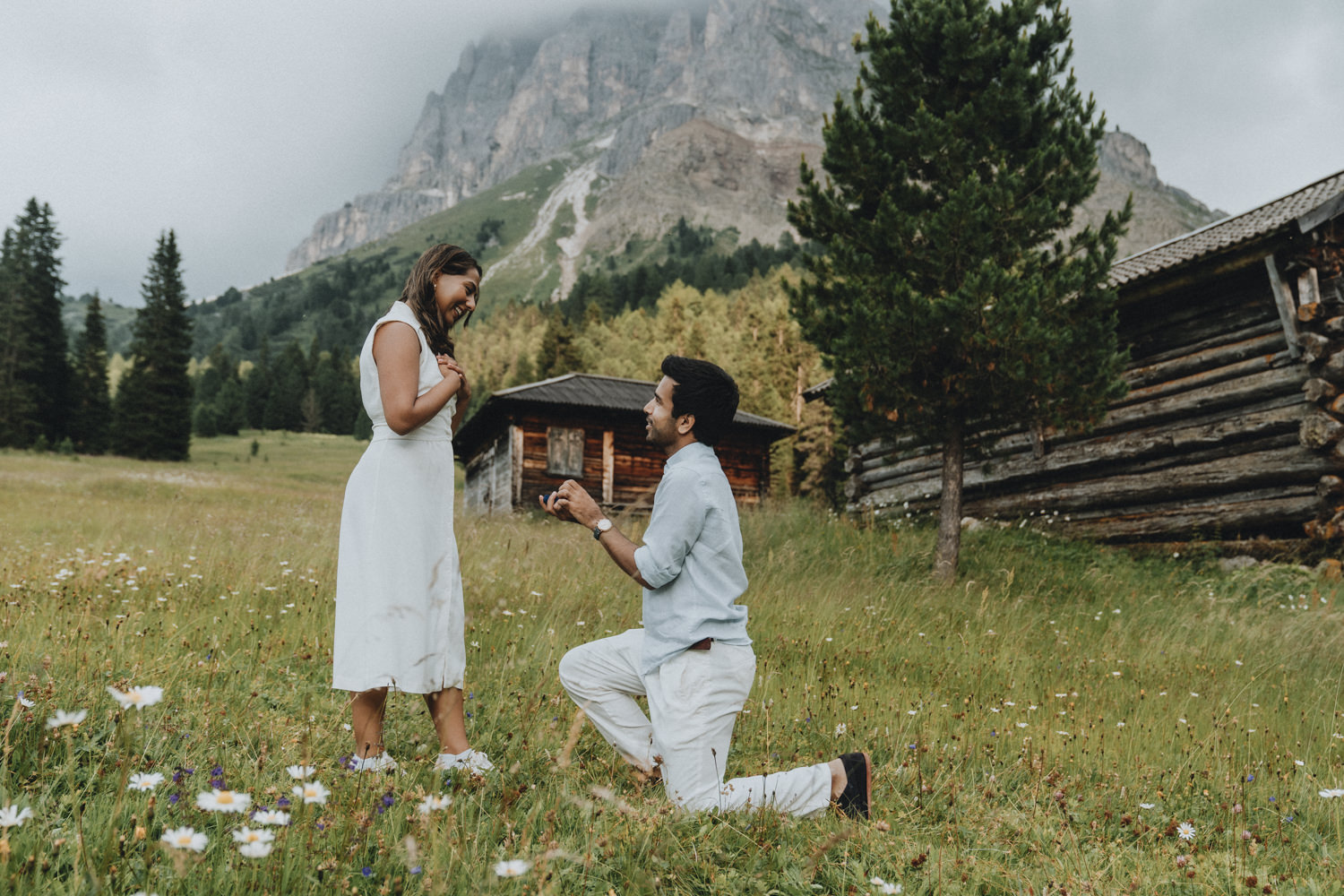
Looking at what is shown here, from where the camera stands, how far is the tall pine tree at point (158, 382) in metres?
42.7

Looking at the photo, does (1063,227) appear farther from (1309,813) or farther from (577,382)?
(577,382)

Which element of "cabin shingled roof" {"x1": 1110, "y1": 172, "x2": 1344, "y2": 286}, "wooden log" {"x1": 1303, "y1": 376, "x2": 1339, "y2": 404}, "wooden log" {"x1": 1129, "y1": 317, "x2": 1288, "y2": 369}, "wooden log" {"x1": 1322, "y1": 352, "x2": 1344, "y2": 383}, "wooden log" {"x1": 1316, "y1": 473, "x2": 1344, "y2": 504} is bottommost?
"wooden log" {"x1": 1316, "y1": 473, "x2": 1344, "y2": 504}

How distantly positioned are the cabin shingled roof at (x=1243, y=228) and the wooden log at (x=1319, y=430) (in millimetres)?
2134

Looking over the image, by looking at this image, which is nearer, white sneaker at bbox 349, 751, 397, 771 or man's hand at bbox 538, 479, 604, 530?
white sneaker at bbox 349, 751, 397, 771

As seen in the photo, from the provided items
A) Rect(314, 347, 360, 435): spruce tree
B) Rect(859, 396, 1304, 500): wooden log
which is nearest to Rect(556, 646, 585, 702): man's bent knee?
Rect(859, 396, 1304, 500): wooden log

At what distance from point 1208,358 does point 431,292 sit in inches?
425

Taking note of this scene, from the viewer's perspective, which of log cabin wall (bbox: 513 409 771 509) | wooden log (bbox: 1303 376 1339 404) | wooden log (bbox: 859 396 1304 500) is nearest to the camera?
wooden log (bbox: 1303 376 1339 404)

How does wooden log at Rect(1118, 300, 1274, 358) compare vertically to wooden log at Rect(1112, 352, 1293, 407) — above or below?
above

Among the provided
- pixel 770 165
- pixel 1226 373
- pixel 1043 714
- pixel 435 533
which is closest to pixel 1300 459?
pixel 1226 373

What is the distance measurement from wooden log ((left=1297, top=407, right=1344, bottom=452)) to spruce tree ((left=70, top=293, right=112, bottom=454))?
52.7 metres

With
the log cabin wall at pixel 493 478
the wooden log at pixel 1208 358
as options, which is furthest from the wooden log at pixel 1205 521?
the log cabin wall at pixel 493 478

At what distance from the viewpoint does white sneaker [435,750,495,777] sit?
8.21 feet

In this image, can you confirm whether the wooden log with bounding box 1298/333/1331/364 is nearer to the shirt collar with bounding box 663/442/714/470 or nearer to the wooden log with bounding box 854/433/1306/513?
the wooden log with bounding box 854/433/1306/513

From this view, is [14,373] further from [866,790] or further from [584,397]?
[866,790]
